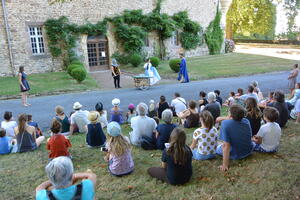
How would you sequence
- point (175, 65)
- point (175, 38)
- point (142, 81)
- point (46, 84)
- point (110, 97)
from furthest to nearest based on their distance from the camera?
point (175, 38), point (175, 65), point (46, 84), point (142, 81), point (110, 97)

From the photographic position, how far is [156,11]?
25016 millimetres

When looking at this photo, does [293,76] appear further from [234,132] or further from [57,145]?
[57,145]

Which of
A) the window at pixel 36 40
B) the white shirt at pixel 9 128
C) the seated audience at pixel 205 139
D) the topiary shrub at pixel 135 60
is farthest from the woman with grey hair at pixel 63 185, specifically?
the topiary shrub at pixel 135 60

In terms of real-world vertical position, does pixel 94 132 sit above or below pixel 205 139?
below

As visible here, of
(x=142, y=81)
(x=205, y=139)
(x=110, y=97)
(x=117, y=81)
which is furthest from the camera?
(x=117, y=81)

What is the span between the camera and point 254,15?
44125 mm

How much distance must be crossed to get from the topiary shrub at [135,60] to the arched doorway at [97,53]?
7.51 ft

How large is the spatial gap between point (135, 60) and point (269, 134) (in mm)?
17991

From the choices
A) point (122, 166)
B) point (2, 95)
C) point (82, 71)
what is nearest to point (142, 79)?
point (82, 71)

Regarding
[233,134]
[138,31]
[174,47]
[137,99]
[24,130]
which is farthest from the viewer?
[174,47]

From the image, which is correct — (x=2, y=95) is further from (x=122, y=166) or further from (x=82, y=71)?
(x=122, y=166)

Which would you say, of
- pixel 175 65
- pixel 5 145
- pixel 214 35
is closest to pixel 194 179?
pixel 5 145

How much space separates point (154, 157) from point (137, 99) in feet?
20.9

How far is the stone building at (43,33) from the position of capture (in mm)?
18141
